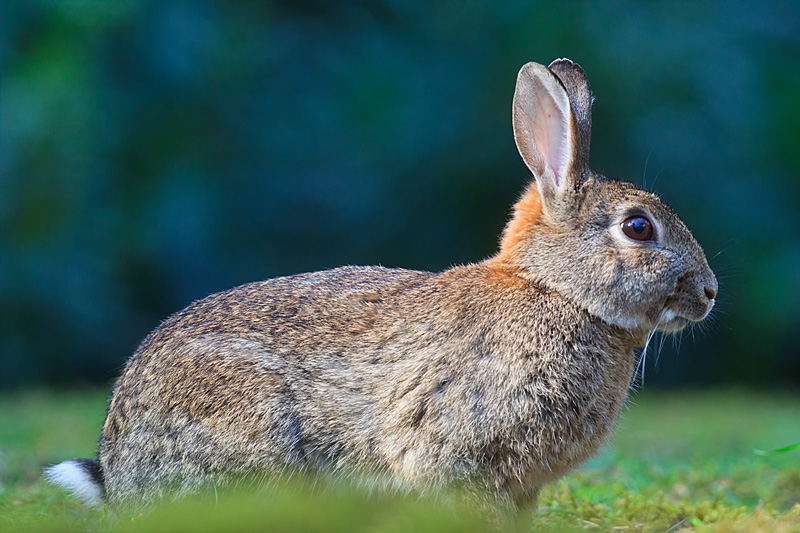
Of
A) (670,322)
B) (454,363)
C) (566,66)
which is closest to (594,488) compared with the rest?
(670,322)

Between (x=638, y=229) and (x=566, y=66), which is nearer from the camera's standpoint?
(x=638, y=229)

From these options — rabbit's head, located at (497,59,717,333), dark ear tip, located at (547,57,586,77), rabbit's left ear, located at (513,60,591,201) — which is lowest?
rabbit's head, located at (497,59,717,333)

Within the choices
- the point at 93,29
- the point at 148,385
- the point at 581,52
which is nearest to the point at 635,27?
the point at 581,52

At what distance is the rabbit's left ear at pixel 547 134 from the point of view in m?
4.38

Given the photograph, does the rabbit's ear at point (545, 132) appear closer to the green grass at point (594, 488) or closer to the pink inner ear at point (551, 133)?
the pink inner ear at point (551, 133)

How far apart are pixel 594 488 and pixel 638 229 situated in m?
1.74

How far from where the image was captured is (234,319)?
445cm

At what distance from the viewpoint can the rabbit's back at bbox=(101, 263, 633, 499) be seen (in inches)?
156

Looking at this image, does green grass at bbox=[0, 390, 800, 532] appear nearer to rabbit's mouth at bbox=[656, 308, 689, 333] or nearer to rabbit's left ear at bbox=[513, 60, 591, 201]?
rabbit's mouth at bbox=[656, 308, 689, 333]

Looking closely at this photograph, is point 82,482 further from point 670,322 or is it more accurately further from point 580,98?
point 580,98

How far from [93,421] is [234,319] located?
15.1 ft

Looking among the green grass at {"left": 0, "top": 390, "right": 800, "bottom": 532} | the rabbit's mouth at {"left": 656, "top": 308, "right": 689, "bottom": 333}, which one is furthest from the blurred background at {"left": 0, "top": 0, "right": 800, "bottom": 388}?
the rabbit's mouth at {"left": 656, "top": 308, "right": 689, "bottom": 333}

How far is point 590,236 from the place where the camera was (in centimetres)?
429

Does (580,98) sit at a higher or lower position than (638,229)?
higher
